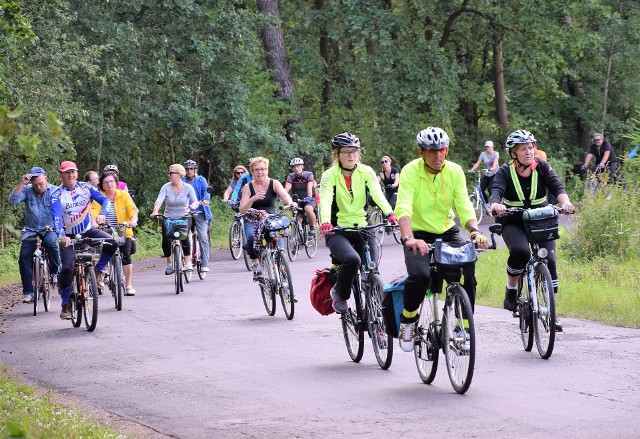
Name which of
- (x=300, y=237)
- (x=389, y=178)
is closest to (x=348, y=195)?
(x=300, y=237)

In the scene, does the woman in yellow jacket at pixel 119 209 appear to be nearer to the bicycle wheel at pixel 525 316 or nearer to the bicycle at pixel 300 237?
the bicycle at pixel 300 237

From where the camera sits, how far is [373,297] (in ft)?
34.3

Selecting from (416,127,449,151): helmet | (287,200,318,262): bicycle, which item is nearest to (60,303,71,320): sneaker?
(416,127,449,151): helmet

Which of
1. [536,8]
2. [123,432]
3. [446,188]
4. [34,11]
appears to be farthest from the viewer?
[536,8]

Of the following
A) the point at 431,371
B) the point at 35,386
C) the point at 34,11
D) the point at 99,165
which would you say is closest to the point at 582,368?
the point at 431,371

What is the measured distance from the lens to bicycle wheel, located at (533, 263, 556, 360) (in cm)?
1047

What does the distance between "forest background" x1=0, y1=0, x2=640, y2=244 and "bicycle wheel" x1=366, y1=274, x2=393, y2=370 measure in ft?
46.3

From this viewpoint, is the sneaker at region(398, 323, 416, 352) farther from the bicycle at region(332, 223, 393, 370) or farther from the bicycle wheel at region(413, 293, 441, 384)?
the bicycle at region(332, 223, 393, 370)

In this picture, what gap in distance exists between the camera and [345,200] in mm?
10984

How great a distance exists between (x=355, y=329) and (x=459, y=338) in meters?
2.06

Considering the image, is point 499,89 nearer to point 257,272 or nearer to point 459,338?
point 257,272

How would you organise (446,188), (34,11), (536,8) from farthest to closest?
(536,8)
(34,11)
(446,188)

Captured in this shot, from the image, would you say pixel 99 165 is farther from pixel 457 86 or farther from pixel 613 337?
pixel 613 337

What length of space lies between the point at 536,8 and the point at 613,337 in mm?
28439
